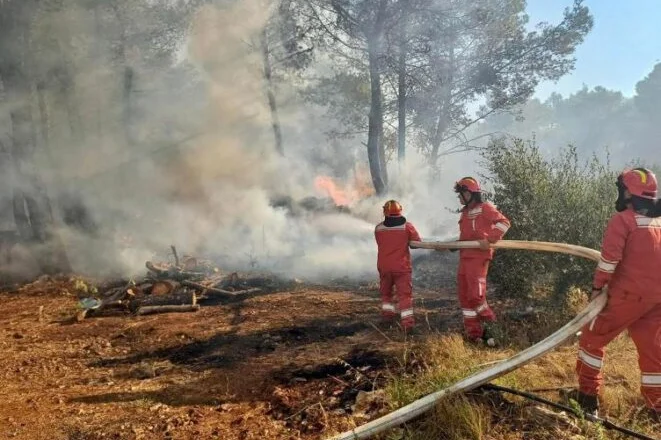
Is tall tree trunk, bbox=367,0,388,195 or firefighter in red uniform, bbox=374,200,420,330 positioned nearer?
firefighter in red uniform, bbox=374,200,420,330

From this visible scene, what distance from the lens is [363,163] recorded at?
3188cm

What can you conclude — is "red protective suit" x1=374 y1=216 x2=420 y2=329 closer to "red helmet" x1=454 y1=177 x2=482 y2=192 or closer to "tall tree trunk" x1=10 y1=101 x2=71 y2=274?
"red helmet" x1=454 y1=177 x2=482 y2=192

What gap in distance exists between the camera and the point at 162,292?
348 inches

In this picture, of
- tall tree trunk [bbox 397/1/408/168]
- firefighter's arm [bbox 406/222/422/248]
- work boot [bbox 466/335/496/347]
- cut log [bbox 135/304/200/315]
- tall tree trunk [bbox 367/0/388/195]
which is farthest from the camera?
tall tree trunk [bbox 397/1/408/168]

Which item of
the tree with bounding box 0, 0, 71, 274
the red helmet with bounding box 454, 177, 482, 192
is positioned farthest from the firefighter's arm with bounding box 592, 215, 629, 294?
the tree with bounding box 0, 0, 71, 274

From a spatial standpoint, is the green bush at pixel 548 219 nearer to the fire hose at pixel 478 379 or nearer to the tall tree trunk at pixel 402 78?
the fire hose at pixel 478 379

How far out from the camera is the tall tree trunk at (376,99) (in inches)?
505

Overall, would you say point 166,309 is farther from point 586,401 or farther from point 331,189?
point 331,189

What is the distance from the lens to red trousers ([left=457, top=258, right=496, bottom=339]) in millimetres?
5480

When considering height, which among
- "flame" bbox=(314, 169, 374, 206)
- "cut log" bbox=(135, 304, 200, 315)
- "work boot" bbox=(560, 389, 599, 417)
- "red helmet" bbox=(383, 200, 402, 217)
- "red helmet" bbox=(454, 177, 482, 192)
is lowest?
"work boot" bbox=(560, 389, 599, 417)

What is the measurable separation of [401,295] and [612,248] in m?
2.99

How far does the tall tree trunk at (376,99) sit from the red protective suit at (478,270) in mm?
8789

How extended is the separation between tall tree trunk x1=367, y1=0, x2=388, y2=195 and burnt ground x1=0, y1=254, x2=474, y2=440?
22.5ft

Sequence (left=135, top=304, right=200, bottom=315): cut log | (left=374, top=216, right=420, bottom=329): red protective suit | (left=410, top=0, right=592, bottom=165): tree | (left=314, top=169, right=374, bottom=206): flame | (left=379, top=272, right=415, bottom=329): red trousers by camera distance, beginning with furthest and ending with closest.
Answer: (left=314, top=169, right=374, bottom=206): flame → (left=410, top=0, right=592, bottom=165): tree → (left=135, top=304, right=200, bottom=315): cut log → (left=374, top=216, right=420, bottom=329): red protective suit → (left=379, top=272, right=415, bottom=329): red trousers
